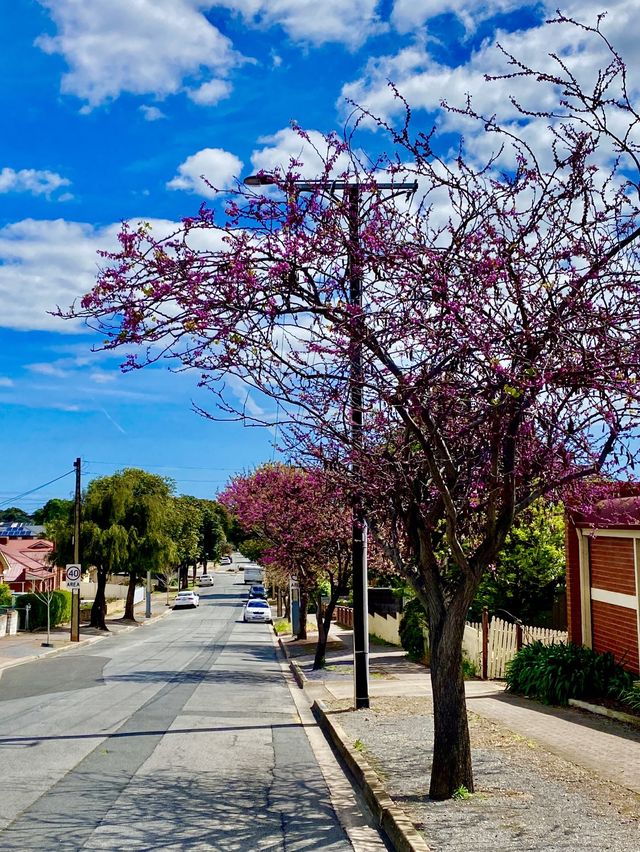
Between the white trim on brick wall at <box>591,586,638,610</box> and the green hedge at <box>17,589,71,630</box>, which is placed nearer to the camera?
the white trim on brick wall at <box>591,586,638,610</box>

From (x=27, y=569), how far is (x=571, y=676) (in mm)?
43177

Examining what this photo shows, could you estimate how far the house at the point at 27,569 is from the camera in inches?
1995

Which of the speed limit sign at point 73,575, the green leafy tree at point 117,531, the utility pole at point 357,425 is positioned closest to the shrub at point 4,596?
the green leafy tree at point 117,531

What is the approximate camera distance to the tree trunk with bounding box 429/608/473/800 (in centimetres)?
801

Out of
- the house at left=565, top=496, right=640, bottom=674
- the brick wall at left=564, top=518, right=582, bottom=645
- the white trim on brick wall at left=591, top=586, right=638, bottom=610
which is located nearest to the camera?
the house at left=565, top=496, right=640, bottom=674

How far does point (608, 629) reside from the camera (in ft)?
49.5

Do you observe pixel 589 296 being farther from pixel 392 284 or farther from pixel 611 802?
pixel 611 802

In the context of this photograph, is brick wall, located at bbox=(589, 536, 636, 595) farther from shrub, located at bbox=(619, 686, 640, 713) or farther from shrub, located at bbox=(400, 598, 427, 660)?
shrub, located at bbox=(400, 598, 427, 660)

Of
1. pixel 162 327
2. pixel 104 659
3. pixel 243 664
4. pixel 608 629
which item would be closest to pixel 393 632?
pixel 243 664

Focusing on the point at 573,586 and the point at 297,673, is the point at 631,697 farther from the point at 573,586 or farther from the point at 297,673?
the point at 297,673

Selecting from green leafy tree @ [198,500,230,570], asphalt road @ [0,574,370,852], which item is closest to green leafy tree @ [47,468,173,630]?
asphalt road @ [0,574,370,852]

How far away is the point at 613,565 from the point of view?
14.8 metres

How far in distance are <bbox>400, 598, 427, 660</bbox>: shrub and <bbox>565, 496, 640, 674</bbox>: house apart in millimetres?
9226

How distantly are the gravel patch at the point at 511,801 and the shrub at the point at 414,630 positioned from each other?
14.0 meters
